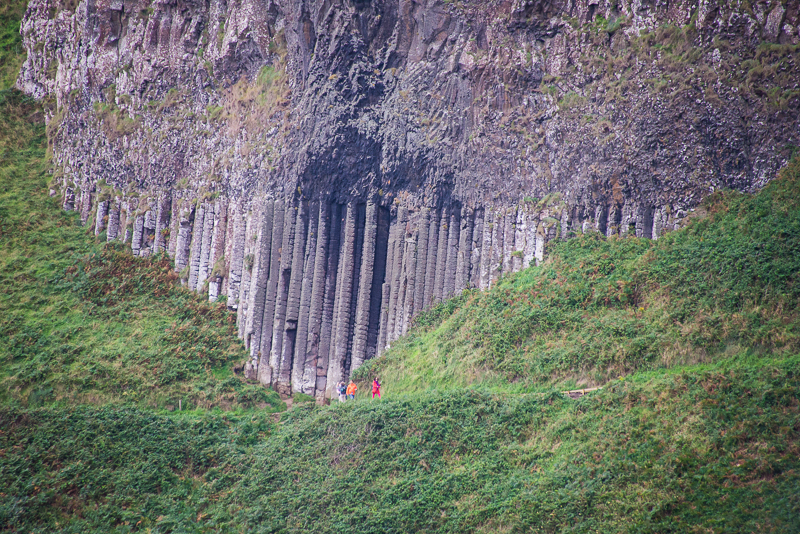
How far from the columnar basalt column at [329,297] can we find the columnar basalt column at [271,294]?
2257 mm

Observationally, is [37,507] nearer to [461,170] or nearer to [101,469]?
[101,469]

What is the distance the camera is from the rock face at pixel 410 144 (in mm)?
25406

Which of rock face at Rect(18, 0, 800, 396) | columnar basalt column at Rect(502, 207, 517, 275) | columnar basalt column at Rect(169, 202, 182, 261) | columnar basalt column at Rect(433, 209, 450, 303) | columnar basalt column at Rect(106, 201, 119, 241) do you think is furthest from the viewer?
columnar basalt column at Rect(106, 201, 119, 241)

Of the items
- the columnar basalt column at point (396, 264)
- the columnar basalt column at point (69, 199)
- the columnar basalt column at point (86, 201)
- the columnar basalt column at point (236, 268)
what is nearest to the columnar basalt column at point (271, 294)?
the columnar basalt column at point (236, 268)

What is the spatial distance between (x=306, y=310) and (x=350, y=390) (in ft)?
14.9

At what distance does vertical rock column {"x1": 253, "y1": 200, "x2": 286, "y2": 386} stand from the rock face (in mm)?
93

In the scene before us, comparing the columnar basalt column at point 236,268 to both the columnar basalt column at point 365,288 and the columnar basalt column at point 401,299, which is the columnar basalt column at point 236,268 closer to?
the columnar basalt column at point 365,288

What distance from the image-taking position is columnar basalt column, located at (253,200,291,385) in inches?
1252

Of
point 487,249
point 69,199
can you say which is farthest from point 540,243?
point 69,199

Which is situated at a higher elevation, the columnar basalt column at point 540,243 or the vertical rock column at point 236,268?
the columnar basalt column at point 540,243

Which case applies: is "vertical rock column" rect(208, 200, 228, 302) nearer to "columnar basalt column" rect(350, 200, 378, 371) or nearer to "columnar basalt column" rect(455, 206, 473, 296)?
"columnar basalt column" rect(350, 200, 378, 371)

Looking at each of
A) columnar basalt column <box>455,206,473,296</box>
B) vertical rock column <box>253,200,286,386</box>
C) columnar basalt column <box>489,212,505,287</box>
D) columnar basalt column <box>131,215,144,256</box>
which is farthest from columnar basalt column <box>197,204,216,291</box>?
columnar basalt column <box>489,212,505,287</box>

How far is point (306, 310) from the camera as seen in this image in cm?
3159

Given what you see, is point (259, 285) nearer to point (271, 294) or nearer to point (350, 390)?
point (271, 294)
